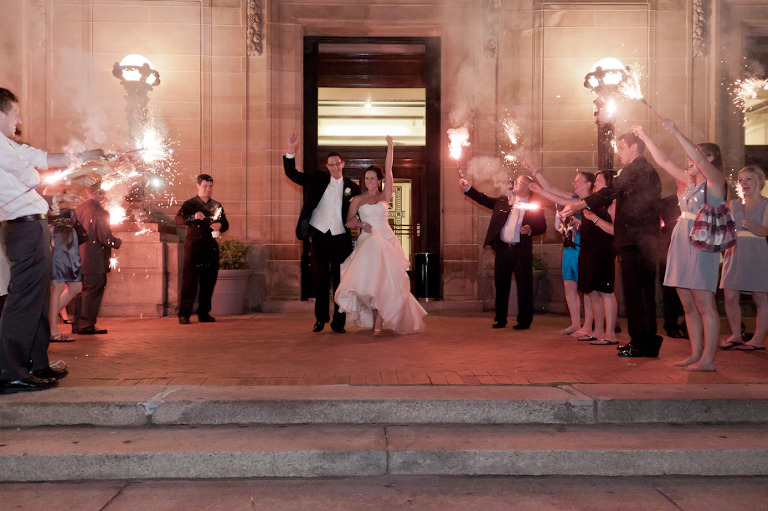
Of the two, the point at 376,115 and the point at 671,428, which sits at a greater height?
the point at 376,115

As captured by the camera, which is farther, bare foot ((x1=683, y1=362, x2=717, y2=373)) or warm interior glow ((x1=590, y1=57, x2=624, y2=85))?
warm interior glow ((x1=590, y1=57, x2=624, y2=85))

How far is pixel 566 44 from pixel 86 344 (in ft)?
27.5

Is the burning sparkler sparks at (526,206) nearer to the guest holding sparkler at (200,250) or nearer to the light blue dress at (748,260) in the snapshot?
the light blue dress at (748,260)

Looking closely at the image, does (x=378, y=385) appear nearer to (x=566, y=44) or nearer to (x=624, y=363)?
(x=624, y=363)

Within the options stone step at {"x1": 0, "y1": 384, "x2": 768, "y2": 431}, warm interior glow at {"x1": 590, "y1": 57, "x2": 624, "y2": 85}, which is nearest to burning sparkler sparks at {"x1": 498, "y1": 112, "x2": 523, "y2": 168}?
warm interior glow at {"x1": 590, "y1": 57, "x2": 624, "y2": 85}

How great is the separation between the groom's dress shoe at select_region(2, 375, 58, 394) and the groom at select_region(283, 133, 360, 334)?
3.30m

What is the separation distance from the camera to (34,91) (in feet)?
33.6

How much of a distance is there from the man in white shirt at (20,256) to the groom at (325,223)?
10.4 ft

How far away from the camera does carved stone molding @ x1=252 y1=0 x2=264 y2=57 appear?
10.3 m

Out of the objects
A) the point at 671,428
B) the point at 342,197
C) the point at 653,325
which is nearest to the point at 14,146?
the point at 342,197

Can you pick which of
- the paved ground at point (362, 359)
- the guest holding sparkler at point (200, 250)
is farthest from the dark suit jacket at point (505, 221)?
the guest holding sparkler at point (200, 250)

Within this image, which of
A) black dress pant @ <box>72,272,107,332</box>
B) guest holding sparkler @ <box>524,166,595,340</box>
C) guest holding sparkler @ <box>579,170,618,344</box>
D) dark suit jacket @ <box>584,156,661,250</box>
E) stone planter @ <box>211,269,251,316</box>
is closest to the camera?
dark suit jacket @ <box>584,156,661,250</box>

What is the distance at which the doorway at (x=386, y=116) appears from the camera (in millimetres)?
10883

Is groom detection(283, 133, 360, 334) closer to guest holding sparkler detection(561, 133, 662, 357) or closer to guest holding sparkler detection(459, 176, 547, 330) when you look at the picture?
guest holding sparkler detection(459, 176, 547, 330)
